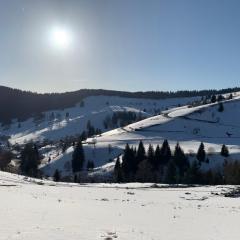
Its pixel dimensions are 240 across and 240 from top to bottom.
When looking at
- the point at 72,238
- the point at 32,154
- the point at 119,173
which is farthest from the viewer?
the point at 32,154

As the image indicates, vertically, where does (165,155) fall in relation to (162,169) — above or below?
above

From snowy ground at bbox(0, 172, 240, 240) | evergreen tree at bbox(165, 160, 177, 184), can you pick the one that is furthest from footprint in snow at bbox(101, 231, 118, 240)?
evergreen tree at bbox(165, 160, 177, 184)

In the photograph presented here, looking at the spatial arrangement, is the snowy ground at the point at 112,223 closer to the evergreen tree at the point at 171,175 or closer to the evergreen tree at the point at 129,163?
the evergreen tree at the point at 171,175

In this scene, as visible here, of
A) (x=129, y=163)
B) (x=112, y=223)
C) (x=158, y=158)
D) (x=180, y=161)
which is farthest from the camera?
(x=158, y=158)

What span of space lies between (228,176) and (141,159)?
5232 centimetres

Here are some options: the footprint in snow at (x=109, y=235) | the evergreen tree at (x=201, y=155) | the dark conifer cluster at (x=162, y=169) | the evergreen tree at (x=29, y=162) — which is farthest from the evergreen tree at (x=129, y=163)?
the footprint in snow at (x=109, y=235)

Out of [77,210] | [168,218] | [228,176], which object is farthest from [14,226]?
[228,176]

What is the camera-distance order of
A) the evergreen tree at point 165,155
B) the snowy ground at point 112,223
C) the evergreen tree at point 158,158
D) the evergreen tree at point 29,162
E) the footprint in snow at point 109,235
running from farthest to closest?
the evergreen tree at point 165,155
the evergreen tree at point 158,158
the evergreen tree at point 29,162
the snowy ground at point 112,223
the footprint in snow at point 109,235

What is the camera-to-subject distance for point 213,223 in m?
34.6

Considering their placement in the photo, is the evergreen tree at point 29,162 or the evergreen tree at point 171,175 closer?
the evergreen tree at point 171,175

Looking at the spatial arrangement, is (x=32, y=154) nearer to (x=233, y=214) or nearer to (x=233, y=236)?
(x=233, y=214)

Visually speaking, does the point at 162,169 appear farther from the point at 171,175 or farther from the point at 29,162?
the point at 29,162

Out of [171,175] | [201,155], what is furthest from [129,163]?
[201,155]

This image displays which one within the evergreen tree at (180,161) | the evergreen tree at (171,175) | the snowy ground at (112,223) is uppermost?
the snowy ground at (112,223)
